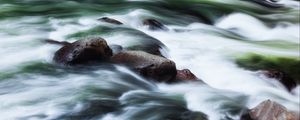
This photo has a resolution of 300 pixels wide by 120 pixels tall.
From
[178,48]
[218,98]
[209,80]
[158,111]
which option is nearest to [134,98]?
[158,111]

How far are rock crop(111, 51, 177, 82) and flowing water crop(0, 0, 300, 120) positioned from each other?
0.10 m

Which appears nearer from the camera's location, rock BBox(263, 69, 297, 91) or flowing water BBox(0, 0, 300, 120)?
flowing water BBox(0, 0, 300, 120)

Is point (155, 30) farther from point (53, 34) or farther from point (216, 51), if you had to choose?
point (53, 34)

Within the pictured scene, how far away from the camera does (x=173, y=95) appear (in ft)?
24.7

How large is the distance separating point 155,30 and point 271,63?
7.42 ft

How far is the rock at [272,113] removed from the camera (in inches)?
248

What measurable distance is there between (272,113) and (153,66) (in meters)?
1.96

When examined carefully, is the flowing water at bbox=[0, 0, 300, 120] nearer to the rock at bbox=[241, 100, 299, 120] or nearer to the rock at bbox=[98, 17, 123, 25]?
the rock at bbox=[98, 17, 123, 25]

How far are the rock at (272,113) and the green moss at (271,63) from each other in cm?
261

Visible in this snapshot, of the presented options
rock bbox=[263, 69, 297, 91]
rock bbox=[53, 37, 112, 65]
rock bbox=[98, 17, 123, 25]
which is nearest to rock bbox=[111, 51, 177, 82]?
rock bbox=[53, 37, 112, 65]

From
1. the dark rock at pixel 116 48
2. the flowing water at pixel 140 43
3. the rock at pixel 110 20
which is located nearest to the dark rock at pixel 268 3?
the flowing water at pixel 140 43

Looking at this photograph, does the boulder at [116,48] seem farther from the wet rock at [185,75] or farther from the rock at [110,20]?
the rock at [110,20]

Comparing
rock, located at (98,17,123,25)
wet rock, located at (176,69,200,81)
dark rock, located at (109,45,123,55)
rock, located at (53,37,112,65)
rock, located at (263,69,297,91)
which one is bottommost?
rock, located at (263,69,297,91)

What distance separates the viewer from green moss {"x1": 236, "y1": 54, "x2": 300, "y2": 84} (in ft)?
30.3
